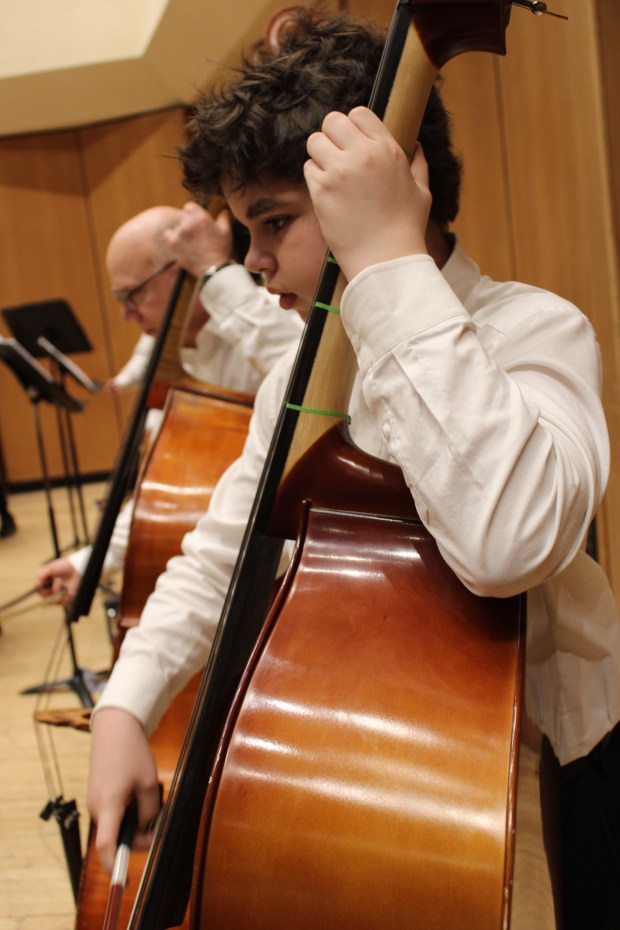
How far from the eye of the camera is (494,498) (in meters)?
0.64

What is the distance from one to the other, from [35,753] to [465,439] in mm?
2392

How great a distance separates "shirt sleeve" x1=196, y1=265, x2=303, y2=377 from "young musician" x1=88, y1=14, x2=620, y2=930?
766 mm

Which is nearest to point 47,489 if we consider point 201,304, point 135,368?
point 135,368

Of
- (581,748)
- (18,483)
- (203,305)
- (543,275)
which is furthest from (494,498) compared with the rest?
(18,483)

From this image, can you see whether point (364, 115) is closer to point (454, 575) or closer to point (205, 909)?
point (454, 575)

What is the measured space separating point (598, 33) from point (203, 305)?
0.99m

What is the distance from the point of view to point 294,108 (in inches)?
37.0

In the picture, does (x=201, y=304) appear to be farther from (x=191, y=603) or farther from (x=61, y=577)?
(x=191, y=603)

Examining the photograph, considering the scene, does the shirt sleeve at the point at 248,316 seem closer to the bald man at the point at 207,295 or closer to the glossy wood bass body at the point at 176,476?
the bald man at the point at 207,295

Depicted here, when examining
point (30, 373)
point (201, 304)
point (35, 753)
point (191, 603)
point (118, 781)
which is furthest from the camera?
point (30, 373)

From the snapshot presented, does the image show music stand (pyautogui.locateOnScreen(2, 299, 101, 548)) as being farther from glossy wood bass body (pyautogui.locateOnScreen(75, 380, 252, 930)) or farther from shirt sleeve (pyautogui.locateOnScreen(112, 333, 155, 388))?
glossy wood bass body (pyautogui.locateOnScreen(75, 380, 252, 930))

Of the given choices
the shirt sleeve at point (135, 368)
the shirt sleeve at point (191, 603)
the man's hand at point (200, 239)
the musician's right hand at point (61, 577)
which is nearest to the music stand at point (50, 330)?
the shirt sleeve at point (135, 368)

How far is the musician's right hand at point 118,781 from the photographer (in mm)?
886

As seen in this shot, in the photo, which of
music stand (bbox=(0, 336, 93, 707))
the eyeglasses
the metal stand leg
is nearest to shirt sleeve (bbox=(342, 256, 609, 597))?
the eyeglasses
